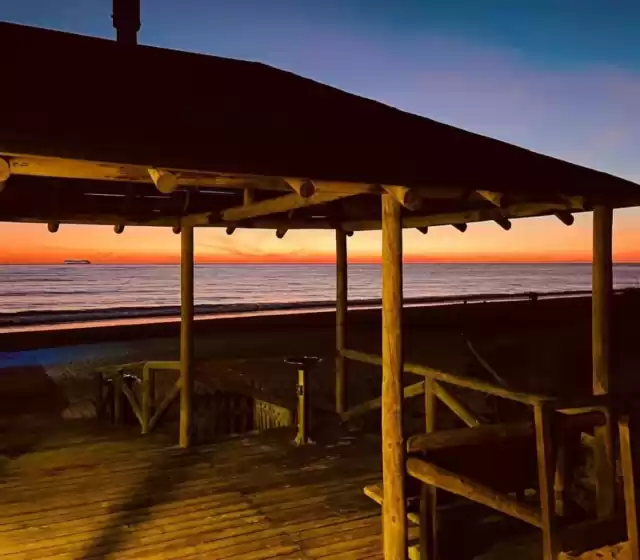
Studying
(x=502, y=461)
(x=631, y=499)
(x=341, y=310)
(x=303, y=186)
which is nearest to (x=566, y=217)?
(x=502, y=461)

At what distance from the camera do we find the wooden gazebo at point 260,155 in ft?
11.6

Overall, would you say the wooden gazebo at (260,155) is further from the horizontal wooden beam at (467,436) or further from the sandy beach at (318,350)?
the sandy beach at (318,350)

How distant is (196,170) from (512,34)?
61.8ft

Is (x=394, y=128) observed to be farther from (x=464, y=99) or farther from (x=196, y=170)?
(x=464, y=99)

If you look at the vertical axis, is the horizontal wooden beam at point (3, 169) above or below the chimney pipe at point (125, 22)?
below

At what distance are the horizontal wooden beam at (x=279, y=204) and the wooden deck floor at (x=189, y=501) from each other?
2.80 m

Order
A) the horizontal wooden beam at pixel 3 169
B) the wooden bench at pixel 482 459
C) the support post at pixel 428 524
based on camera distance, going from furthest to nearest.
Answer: the support post at pixel 428 524 < the wooden bench at pixel 482 459 < the horizontal wooden beam at pixel 3 169

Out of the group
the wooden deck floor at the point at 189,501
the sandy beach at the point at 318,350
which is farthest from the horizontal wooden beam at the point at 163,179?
the sandy beach at the point at 318,350

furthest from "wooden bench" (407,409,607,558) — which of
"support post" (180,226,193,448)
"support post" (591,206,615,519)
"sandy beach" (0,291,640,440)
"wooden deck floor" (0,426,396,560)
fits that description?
"sandy beach" (0,291,640,440)

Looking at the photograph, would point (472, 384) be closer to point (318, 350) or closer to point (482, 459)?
point (482, 459)

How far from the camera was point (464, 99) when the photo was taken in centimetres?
2814

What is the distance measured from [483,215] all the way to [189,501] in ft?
14.2

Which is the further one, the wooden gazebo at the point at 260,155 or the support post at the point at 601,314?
the support post at the point at 601,314

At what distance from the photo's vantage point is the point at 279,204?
5.33m
